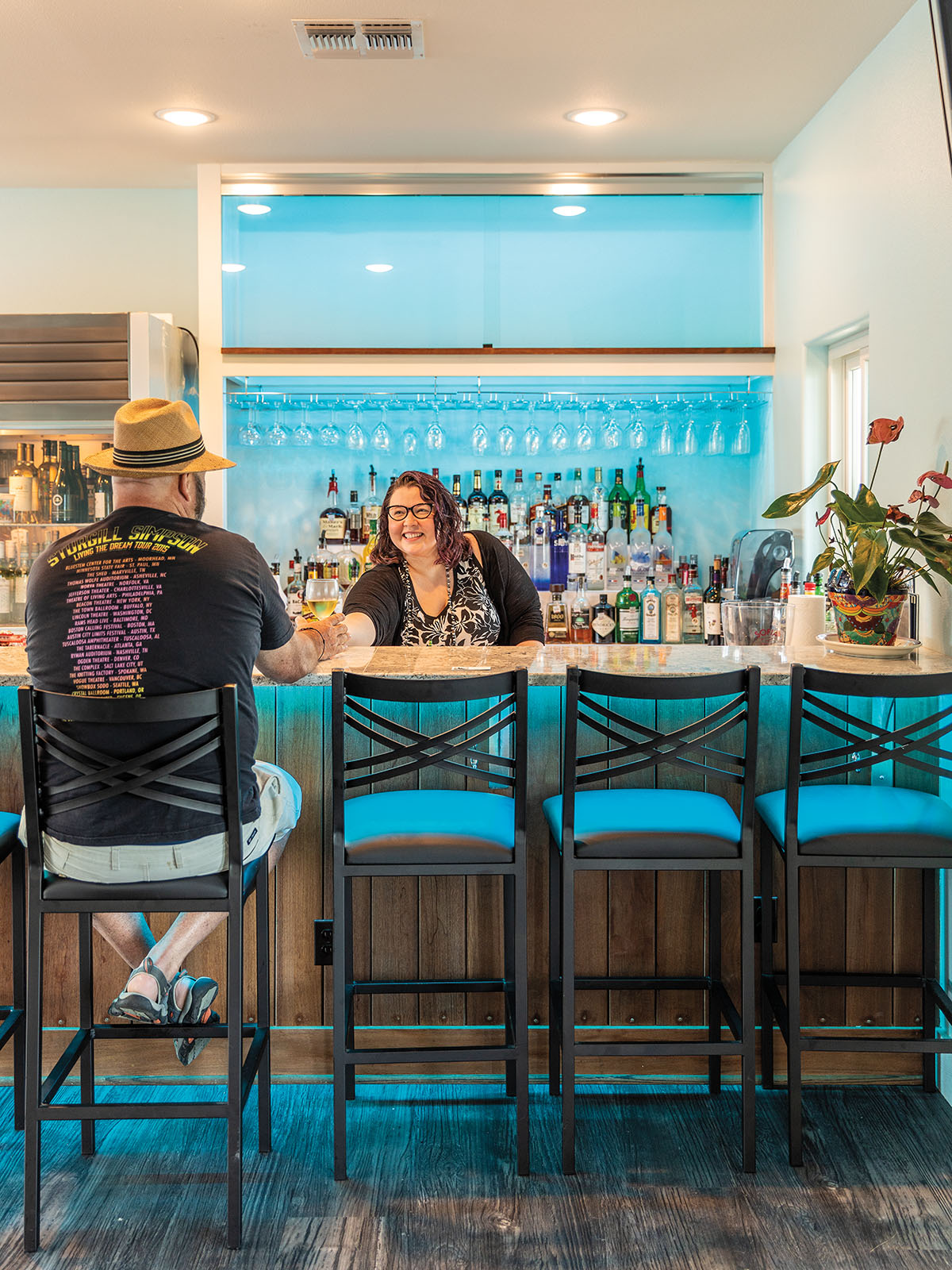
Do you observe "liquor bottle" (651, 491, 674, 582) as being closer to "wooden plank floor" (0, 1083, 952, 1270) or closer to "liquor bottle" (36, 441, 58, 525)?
"liquor bottle" (36, 441, 58, 525)

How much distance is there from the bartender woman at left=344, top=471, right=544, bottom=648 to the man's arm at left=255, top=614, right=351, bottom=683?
2.01 ft

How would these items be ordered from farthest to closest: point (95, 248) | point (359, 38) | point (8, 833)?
point (95, 248)
point (359, 38)
point (8, 833)

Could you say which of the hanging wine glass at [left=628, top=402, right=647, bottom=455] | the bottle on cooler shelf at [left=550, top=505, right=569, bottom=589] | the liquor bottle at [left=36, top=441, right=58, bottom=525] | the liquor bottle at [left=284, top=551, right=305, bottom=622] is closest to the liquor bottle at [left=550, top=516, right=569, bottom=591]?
the bottle on cooler shelf at [left=550, top=505, right=569, bottom=589]

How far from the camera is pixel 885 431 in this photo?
277 centimetres

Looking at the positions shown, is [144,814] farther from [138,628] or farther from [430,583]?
[430,583]

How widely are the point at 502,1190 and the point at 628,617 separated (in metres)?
2.63

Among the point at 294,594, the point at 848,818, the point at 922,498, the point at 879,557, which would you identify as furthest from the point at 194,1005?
the point at 294,594

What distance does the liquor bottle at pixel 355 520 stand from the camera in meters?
4.61

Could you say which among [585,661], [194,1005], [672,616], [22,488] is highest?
[22,488]

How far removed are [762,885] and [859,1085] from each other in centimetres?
56

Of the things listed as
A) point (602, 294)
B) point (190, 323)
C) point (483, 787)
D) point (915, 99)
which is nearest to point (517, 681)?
point (483, 787)

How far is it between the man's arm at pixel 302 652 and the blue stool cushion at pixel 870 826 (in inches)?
40.7

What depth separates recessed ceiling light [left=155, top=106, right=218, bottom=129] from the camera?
3.67 meters

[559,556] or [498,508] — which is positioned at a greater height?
[498,508]
